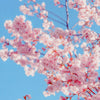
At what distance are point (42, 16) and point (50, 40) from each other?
9.88ft

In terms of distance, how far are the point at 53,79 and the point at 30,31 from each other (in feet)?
5.45

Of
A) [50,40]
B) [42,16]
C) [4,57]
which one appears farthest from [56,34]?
[42,16]

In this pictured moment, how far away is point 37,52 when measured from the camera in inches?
233

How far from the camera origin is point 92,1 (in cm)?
860

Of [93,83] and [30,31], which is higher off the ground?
[30,31]

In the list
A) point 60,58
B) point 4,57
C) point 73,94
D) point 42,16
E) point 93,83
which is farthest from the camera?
point 42,16

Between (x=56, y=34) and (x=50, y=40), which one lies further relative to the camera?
(x=56, y=34)

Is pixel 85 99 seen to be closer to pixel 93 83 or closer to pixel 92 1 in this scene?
pixel 93 83

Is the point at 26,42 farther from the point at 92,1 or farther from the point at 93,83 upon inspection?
the point at 92,1

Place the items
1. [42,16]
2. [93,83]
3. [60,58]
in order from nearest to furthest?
[93,83] < [60,58] < [42,16]

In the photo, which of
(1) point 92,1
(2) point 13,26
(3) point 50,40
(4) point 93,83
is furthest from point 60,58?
(1) point 92,1

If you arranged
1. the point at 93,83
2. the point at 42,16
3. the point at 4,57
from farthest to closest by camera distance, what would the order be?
the point at 42,16 → the point at 4,57 → the point at 93,83

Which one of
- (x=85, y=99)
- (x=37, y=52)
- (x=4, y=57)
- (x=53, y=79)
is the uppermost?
(x=4, y=57)

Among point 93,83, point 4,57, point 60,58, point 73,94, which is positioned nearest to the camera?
point 93,83
